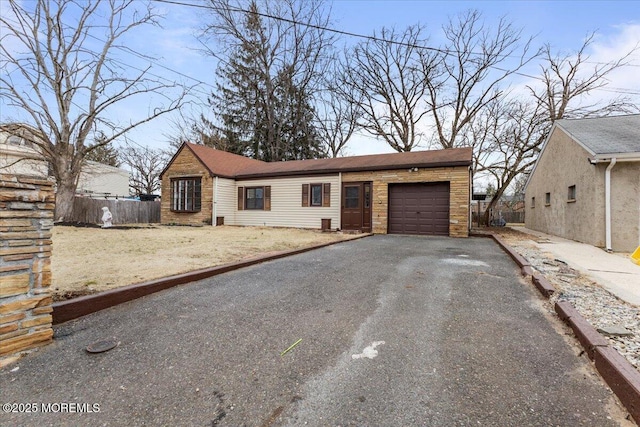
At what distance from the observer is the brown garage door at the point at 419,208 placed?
11492mm

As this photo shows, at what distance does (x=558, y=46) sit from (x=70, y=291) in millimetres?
23150

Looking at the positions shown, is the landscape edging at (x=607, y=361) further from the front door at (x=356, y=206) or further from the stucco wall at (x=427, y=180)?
the front door at (x=356, y=206)

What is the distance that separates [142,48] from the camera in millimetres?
13344

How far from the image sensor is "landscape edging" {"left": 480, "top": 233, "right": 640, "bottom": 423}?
169 centimetres

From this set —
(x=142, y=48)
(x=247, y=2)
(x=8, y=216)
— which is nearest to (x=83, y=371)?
(x=8, y=216)

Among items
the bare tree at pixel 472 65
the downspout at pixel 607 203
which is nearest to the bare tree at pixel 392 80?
the bare tree at pixel 472 65

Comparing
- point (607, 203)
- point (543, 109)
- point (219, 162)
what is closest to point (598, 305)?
point (607, 203)

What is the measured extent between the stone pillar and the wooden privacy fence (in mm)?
16601

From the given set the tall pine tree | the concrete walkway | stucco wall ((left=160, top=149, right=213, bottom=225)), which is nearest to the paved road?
the concrete walkway

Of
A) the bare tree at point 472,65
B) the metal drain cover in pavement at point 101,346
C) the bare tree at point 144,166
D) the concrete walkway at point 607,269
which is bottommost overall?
the metal drain cover in pavement at point 101,346

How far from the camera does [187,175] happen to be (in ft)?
51.5

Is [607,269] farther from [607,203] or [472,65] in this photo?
[472,65]

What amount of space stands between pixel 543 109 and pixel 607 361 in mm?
19356

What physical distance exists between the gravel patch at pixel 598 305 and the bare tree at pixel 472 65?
17058mm
